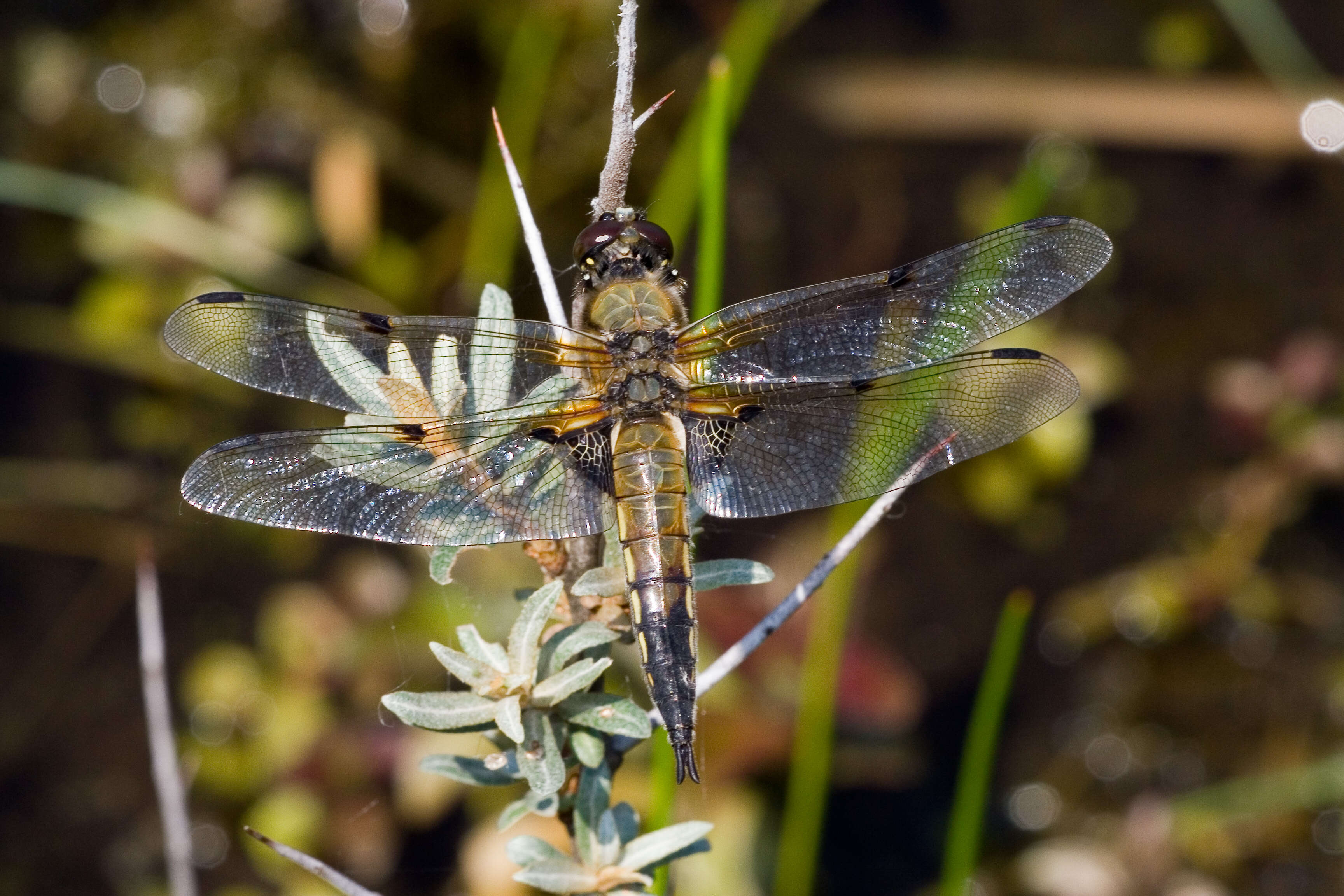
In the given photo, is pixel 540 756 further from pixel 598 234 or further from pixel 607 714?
pixel 598 234

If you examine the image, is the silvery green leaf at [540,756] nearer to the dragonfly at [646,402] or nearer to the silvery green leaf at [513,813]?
the silvery green leaf at [513,813]

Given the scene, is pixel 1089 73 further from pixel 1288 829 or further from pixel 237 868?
pixel 237 868

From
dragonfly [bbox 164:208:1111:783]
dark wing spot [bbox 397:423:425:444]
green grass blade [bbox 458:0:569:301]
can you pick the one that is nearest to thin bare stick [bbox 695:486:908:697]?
dragonfly [bbox 164:208:1111:783]

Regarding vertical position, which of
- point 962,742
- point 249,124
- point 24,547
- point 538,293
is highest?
point 249,124

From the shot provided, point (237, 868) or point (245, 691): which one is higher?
point (245, 691)

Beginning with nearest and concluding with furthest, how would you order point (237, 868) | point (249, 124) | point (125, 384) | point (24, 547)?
point (237, 868), point (24, 547), point (125, 384), point (249, 124)

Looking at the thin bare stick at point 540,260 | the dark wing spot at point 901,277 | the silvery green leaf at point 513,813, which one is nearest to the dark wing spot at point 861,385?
the dark wing spot at point 901,277

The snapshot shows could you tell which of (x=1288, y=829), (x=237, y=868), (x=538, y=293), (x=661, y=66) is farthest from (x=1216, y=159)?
(x=237, y=868)
